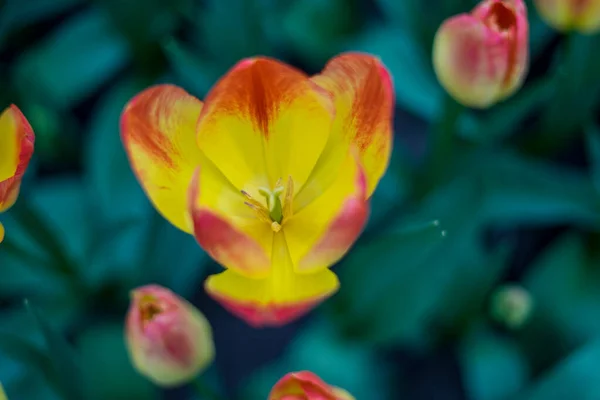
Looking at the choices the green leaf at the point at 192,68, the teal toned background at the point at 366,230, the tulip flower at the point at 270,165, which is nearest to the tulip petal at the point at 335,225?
the tulip flower at the point at 270,165

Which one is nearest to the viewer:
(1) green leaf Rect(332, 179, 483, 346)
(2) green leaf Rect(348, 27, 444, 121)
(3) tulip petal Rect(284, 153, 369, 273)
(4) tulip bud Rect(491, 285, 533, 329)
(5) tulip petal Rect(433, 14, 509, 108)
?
(3) tulip petal Rect(284, 153, 369, 273)

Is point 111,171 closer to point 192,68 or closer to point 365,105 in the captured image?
point 192,68

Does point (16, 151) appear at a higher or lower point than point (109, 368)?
higher

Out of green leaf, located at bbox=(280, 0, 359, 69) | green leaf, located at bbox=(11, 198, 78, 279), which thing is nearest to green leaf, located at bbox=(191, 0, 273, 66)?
green leaf, located at bbox=(280, 0, 359, 69)

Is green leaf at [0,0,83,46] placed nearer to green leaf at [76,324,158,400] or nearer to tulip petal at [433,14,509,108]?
green leaf at [76,324,158,400]

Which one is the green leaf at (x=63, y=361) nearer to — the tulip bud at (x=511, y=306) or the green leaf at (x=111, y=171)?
the green leaf at (x=111, y=171)

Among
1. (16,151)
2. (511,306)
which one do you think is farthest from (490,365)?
(16,151)
